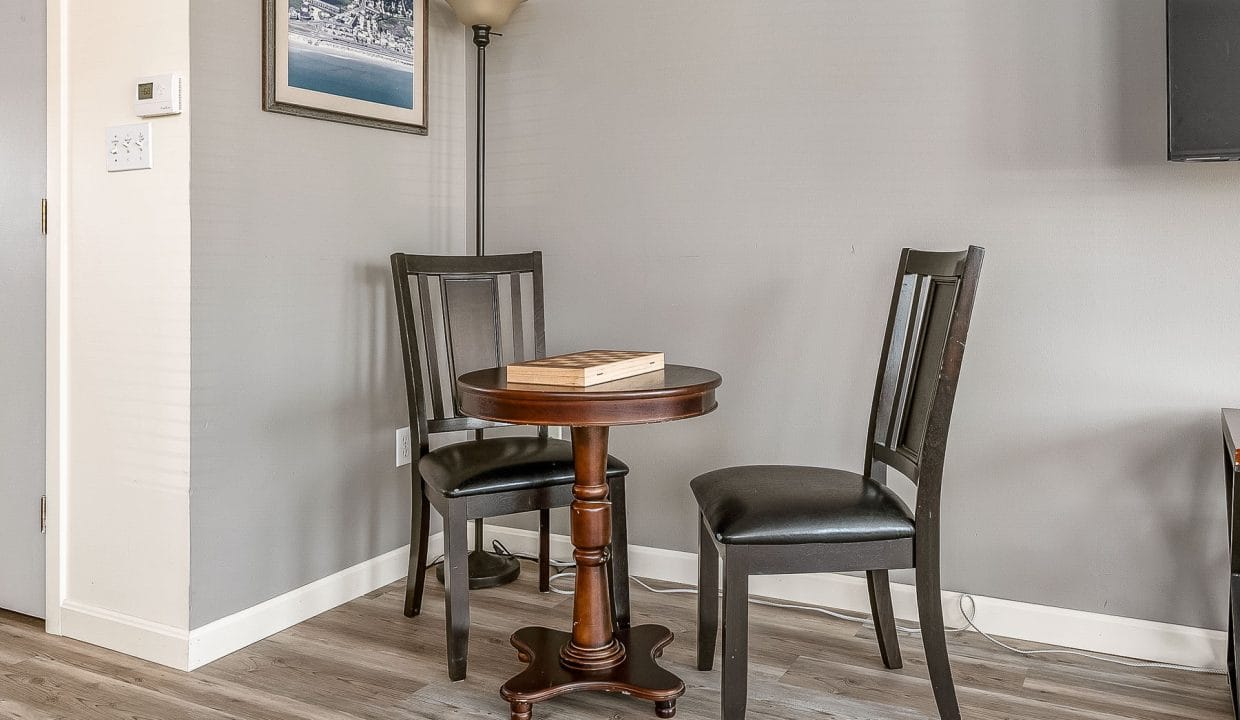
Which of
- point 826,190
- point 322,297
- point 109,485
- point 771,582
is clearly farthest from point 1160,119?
point 109,485

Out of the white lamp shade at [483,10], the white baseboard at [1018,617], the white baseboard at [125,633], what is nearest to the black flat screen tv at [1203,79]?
the white baseboard at [1018,617]

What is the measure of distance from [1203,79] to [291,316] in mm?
2272

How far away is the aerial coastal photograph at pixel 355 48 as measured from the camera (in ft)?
8.31

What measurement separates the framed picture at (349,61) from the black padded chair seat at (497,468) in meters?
1.02

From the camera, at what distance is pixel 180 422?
2285mm

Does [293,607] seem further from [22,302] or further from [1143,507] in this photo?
[1143,507]

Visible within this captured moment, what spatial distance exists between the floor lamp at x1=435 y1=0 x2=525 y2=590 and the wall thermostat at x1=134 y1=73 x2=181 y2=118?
0.92m

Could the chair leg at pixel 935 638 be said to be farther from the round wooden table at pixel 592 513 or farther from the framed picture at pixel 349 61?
the framed picture at pixel 349 61

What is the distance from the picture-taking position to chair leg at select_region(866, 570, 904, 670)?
7.43 feet

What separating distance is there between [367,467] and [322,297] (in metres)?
0.55

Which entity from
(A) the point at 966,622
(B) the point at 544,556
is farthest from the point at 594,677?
(A) the point at 966,622

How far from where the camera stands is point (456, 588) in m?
2.20

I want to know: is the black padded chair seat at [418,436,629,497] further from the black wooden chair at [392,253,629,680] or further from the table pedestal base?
the table pedestal base

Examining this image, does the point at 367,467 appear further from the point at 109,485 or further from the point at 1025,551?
the point at 1025,551
